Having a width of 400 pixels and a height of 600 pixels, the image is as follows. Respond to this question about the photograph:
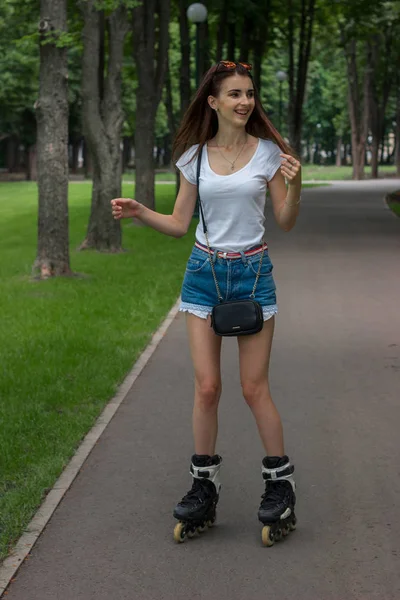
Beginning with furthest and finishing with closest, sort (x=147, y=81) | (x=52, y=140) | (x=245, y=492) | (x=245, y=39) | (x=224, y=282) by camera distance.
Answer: (x=245, y=39) < (x=147, y=81) < (x=52, y=140) < (x=245, y=492) < (x=224, y=282)

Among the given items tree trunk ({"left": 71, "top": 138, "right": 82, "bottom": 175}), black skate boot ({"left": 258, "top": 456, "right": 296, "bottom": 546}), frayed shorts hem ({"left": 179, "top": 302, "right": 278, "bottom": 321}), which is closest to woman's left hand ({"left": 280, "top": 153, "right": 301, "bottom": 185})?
frayed shorts hem ({"left": 179, "top": 302, "right": 278, "bottom": 321})

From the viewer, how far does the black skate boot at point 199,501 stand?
16.6 ft

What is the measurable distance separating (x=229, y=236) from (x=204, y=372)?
0.58 metres

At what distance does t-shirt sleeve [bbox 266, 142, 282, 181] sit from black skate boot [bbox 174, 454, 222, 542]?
1244 mm

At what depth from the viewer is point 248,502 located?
18.5ft

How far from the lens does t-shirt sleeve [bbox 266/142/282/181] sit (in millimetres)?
5035

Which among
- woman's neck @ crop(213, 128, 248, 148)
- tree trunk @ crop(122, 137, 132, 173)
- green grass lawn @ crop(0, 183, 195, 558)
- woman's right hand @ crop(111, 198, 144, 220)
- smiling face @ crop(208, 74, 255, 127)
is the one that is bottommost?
tree trunk @ crop(122, 137, 132, 173)

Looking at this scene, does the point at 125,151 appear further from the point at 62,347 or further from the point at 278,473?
the point at 278,473

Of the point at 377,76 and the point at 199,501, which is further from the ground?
the point at 377,76

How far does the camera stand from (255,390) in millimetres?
5148

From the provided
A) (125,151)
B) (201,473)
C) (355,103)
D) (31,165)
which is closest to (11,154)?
(31,165)

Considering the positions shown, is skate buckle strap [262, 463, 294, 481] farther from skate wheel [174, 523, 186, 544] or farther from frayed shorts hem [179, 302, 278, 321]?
frayed shorts hem [179, 302, 278, 321]

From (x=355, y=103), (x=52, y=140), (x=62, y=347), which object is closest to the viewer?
(x=62, y=347)

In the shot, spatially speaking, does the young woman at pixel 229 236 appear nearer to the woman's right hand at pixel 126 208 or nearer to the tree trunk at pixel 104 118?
the woman's right hand at pixel 126 208
